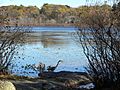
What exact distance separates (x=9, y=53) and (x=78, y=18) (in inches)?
166

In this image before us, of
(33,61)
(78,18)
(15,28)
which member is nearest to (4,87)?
(78,18)

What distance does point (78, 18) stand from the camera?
38.0 ft

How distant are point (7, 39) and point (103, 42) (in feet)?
16.7

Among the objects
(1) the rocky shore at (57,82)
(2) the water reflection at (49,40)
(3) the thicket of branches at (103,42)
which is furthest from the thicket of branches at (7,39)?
(2) the water reflection at (49,40)

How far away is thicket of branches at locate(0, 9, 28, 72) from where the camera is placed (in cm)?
1379

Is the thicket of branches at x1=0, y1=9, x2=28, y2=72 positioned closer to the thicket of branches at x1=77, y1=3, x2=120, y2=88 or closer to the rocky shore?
the rocky shore

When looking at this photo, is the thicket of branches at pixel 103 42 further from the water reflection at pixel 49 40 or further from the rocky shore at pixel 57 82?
the water reflection at pixel 49 40

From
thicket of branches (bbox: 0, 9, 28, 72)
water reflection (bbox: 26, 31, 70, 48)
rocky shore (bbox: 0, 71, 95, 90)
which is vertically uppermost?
thicket of branches (bbox: 0, 9, 28, 72)

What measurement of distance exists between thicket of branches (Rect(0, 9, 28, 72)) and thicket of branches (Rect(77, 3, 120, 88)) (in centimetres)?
369

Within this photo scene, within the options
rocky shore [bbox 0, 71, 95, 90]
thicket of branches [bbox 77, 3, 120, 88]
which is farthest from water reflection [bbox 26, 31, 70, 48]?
thicket of branches [bbox 77, 3, 120, 88]

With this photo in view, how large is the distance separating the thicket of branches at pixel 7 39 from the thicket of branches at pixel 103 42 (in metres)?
3.69

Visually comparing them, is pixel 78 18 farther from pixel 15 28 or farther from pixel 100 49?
pixel 15 28

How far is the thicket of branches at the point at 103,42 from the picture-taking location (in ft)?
32.1

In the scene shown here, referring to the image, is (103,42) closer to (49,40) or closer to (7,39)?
(7,39)
